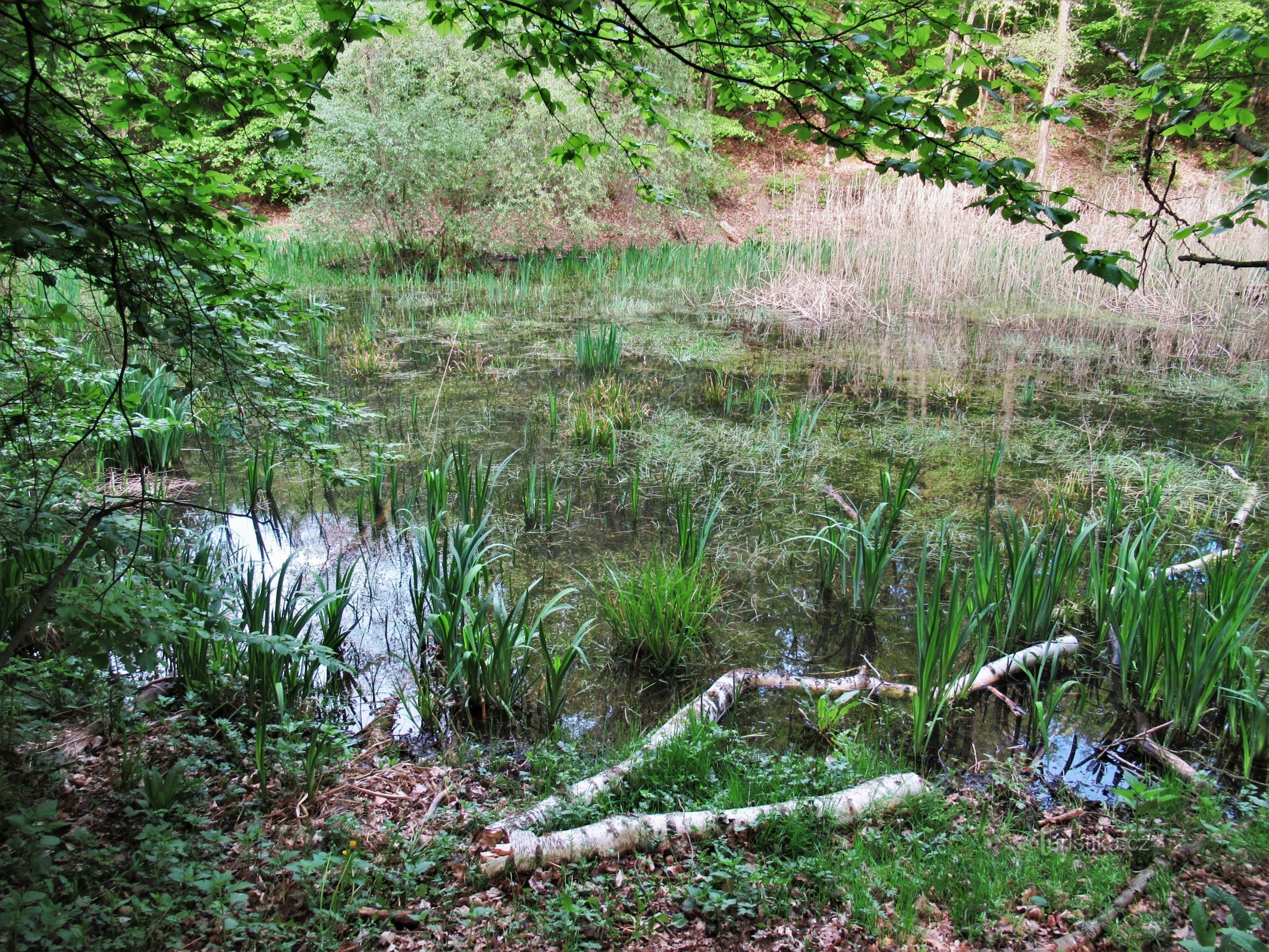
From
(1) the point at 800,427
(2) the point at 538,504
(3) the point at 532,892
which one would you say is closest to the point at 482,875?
(3) the point at 532,892

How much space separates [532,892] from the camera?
167 centimetres

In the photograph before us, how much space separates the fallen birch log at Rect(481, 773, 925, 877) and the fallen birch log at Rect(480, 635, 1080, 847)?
153mm

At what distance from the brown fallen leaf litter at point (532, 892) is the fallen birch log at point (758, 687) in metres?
0.24

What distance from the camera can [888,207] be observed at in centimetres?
953

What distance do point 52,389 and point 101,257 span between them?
29.3 inches

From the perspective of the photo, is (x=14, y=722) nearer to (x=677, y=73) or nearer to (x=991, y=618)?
(x=991, y=618)

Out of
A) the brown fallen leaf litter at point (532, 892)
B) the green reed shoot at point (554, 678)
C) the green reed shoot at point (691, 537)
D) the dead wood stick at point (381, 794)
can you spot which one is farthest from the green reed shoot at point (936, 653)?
A: the dead wood stick at point (381, 794)

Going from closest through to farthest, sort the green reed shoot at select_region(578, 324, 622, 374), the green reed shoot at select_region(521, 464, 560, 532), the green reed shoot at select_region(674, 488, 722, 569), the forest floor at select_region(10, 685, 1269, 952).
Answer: the forest floor at select_region(10, 685, 1269, 952) < the green reed shoot at select_region(674, 488, 722, 569) < the green reed shoot at select_region(521, 464, 560, 532) < the green reed shoot at select_region(578, 324, 622, 374)

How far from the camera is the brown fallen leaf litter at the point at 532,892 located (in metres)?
1.55

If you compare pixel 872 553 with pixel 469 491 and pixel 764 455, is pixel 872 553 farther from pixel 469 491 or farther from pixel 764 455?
pixel 764 455

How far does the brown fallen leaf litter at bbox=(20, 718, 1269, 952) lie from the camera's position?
5.09ft

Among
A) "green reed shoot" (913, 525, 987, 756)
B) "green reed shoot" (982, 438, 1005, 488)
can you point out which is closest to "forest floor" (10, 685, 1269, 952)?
"green reed shoot" (913, 525, 987, 756)

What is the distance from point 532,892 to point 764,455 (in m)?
3.59

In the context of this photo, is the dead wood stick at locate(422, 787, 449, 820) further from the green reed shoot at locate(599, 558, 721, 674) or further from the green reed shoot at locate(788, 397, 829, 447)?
the green reed shoot at locate(788, 397, 829, 447)
